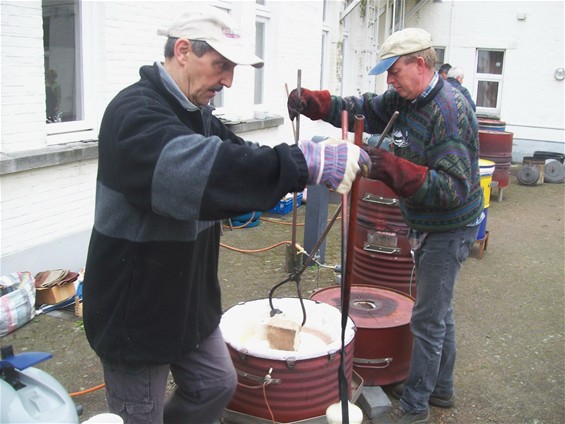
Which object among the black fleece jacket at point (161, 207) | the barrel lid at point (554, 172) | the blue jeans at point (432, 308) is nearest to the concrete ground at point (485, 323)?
the blue jeans at point (432, 308)

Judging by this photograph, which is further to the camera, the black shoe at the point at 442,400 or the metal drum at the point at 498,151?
the metal drum at the point at 498,151

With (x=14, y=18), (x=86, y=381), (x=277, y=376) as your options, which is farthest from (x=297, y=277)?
(x=14, y=18)

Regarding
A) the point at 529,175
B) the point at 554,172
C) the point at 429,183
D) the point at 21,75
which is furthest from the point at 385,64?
the point at 554,172

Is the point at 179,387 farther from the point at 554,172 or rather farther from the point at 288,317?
the point at 554,172

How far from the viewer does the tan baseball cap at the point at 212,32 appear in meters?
2.07

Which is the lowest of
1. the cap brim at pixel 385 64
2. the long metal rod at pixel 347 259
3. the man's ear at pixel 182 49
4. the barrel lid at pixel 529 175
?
the barrel lid at pixel 529 175

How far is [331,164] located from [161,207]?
1.89 feet

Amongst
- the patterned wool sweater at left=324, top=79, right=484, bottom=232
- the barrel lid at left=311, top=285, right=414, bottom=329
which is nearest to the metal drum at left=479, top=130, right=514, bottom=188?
the barrel lid at left=311, top=285, right=414, bottom=329

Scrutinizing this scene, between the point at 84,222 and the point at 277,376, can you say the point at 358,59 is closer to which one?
the point at 84,222

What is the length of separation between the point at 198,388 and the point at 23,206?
3.04 metres

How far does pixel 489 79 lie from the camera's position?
1449cm

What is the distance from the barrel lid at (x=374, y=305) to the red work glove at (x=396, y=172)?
1.14 m

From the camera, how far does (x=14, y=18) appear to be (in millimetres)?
4508

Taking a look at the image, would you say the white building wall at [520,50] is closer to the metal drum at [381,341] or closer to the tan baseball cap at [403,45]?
the metal drum at [381,341]
